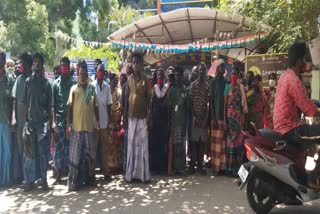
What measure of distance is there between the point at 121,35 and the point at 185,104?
6.27 m

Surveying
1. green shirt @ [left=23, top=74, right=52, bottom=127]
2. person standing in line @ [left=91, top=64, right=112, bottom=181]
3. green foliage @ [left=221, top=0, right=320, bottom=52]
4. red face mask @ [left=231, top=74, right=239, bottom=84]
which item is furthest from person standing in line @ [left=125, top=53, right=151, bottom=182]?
green foliage @ [left=221, top=0, right=320, bottom=52]

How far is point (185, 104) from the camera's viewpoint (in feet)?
22.8

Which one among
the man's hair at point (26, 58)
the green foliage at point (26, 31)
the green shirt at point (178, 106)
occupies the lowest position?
the green shirt at point (178, 106)

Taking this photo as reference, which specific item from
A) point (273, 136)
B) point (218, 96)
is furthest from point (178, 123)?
point (273, 136)

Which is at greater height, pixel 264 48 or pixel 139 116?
pixel 264 48

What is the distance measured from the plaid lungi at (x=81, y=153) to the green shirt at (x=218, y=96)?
6.91 feet

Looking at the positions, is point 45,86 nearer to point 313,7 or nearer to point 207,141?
point 207,141

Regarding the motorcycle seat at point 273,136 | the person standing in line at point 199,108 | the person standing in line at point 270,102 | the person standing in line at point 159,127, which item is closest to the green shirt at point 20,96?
the person standing in line at point 159,127

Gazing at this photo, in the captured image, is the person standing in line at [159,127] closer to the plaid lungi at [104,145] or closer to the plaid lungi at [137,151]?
the plaid lungi at [137,151]

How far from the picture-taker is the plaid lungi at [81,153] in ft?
19.9

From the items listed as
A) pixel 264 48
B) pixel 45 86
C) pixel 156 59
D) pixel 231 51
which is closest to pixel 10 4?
pixel 156 59

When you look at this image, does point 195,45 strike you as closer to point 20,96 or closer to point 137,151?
point 137,151

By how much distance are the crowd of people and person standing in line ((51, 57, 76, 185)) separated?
0.02 meters

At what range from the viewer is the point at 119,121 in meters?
7.27
